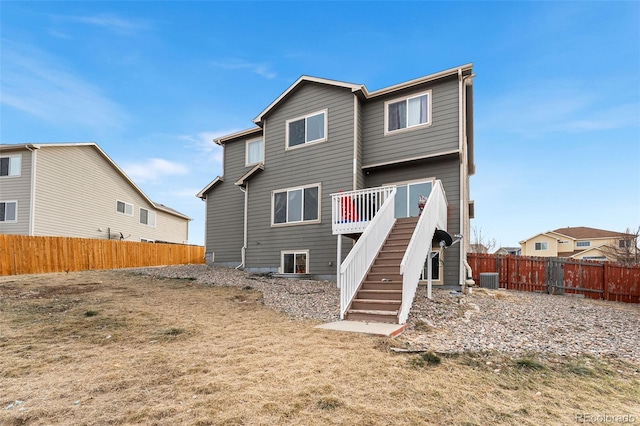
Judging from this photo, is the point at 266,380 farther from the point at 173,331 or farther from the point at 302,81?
the point at 302,81

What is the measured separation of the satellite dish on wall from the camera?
31.7 feet

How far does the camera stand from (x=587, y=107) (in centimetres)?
1554

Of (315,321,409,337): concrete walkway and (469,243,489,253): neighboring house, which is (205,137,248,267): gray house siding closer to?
(315,321,409,337): concrete walkway

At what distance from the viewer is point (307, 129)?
Answer: 13.6 m

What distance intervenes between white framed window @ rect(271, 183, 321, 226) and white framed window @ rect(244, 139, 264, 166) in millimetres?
2544

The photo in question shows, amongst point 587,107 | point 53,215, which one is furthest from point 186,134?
point 587,107

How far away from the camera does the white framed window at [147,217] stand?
26.7 metres

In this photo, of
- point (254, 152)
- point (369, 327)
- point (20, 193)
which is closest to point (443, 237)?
point (369, 327)

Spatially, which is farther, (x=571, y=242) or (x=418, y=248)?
(x=571, y=242)

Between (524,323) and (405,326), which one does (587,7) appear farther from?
(405,326)

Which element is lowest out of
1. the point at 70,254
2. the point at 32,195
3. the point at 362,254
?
the point at 70,254

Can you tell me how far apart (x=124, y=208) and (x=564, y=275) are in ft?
88.5

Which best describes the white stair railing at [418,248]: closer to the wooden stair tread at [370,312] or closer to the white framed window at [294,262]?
the wooden stair tread at [370,312]

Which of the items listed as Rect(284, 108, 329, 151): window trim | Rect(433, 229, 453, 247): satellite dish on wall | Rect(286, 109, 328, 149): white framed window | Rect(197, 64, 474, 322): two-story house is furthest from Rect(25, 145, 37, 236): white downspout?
Rect(433, 229, 453, 247): satellite dish on wall
